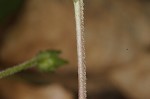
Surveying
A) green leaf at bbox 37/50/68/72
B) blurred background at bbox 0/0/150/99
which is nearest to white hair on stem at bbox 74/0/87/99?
green leaf at bbox 37/50/68/72

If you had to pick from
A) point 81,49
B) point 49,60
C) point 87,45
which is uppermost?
point 87,45

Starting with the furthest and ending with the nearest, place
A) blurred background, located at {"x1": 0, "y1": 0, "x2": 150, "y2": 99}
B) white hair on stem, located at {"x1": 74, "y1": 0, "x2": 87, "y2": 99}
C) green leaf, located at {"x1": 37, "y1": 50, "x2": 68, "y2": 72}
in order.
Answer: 1. blurred background, located at {"x1": 0, "y1": 0, "x2": 150, "y2": 99}
2. green leaf, located at {"x1": 37, "y1": 50, "x2": 68, "y2": 72}
3. white hair on stem, located at {"x1": 74, "y1": 0, "x2": 87, "y2": 99}

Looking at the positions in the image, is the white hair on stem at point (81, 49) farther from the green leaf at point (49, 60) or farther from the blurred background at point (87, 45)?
the blurred background at point (87, 45)

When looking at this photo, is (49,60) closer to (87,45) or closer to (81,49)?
(81,49)

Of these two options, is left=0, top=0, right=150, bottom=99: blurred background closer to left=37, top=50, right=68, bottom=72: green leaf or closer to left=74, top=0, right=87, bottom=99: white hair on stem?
left=37, top=50, right=68, bottom=72: green leaf

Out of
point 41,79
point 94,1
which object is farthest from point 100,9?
point 41,79

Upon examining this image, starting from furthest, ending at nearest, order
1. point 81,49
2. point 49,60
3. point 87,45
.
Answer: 1. point 87,45
2. point 49,60
3. point 81,49

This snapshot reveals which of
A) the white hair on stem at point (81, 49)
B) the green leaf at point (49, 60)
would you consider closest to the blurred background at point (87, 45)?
the green leaf at point (49, 60)

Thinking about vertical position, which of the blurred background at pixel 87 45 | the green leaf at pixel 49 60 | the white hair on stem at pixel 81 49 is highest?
the blurred background at pixel 87 45

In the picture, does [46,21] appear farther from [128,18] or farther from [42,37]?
[128,18]

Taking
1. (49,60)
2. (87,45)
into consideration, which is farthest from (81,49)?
(87,45)
